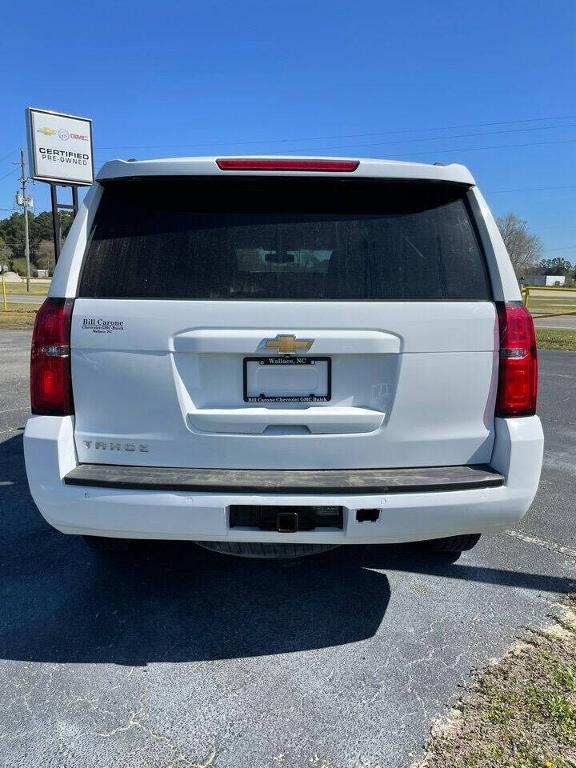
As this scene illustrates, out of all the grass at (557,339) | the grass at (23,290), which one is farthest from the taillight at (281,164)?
the grass at (23,290)

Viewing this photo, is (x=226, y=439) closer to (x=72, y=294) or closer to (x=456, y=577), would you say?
(x=72, y=294)

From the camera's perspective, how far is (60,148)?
18.6 metres

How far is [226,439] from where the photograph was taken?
2.51 m

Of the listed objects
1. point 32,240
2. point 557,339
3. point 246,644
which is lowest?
point 246,644

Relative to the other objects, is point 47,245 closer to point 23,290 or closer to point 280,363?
point 23,290

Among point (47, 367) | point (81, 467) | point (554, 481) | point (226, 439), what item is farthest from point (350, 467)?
point (554, 481)

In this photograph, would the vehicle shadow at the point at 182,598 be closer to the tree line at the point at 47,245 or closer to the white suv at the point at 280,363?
the white suv at the point at 280,363

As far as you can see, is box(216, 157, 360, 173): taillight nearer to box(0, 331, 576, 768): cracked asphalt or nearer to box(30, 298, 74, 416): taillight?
box(30, 298, 74, 416): taillight

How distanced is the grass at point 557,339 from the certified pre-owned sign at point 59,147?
14812mm

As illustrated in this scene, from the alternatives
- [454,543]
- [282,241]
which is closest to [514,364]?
[282,241]

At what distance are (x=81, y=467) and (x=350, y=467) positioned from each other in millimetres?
1157

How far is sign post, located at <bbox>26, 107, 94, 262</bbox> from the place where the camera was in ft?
59.5

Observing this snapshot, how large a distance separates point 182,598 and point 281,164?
7.29ft

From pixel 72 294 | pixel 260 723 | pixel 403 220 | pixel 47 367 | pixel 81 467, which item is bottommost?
pixel 260 723
